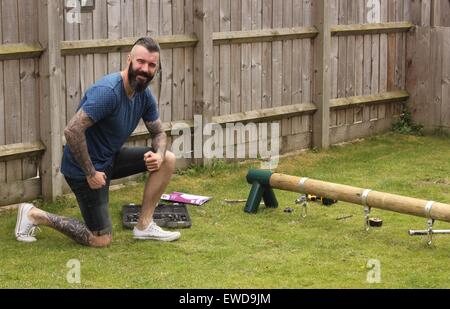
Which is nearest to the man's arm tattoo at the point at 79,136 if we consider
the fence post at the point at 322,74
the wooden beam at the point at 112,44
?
the wooden beam at the point at 112,44

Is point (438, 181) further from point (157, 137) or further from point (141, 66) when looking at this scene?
point (141, 66)

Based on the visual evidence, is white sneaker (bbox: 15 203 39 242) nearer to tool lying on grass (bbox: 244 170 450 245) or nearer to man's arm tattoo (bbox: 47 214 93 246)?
man's arm tattoo (bbox: 47 214 93 246)

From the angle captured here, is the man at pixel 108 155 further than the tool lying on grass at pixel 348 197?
No

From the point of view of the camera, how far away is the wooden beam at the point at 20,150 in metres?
8.51

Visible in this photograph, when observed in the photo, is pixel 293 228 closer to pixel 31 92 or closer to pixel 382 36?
pixel 31 92

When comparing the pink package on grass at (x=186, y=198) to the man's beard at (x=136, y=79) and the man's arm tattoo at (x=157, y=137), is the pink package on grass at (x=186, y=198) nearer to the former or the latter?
the man's arm tattoo at (x=157, y=137)

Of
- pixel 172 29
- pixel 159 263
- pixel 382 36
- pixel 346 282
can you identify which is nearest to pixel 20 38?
pixel 172 29

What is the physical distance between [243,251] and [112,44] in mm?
2740

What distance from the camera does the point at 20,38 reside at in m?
8.52

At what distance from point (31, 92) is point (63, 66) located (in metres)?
0.40

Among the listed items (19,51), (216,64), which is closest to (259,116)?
(216,64)

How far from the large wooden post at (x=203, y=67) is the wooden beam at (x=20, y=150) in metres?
2.01

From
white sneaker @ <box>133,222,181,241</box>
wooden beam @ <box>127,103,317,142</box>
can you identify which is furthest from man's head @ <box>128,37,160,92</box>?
wooden beam @ <box>127,103,317,142</box>

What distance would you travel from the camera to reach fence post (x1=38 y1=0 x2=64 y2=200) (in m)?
8.59
